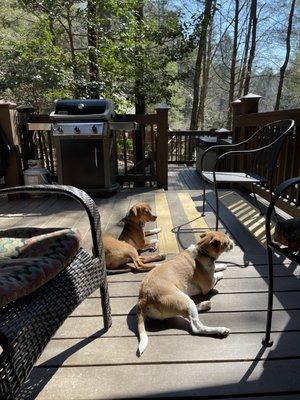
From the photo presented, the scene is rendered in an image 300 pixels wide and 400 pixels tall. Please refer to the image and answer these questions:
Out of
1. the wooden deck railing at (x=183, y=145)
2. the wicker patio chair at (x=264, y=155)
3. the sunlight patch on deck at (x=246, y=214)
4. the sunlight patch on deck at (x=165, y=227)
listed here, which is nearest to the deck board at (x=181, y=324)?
the sunlight patch on deck at (x=165, y=227)

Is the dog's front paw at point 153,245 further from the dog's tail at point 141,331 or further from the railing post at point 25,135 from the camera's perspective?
the railing post at point 25,135

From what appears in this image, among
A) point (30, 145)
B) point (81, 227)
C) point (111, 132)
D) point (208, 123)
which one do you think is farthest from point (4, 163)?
point (208, 123)

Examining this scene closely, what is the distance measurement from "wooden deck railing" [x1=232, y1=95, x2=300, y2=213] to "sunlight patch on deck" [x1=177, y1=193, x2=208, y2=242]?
76 centimetres

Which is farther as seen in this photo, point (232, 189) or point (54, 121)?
point (232, 189)

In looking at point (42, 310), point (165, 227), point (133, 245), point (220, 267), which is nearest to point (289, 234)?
Answer: point (220, 267)

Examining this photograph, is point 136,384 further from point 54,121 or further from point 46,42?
point 46,42

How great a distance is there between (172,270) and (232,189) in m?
3.02

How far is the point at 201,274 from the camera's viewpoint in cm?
188

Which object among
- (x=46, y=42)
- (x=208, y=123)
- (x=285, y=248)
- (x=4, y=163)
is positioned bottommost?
(x=208, y=123)

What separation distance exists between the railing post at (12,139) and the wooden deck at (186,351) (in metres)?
2.98

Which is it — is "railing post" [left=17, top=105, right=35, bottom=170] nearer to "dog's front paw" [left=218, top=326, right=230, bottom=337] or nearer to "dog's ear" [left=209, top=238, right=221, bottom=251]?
"dog's ear" [left=209, top=238, right=221, bottom=251]

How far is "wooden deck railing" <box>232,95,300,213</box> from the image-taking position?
9.53 ft

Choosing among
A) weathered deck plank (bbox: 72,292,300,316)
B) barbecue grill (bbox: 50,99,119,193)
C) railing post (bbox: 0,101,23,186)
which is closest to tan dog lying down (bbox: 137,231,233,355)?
weathered deck plank (bbox: 72,292,300,316)

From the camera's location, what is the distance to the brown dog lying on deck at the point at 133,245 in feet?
7.25
